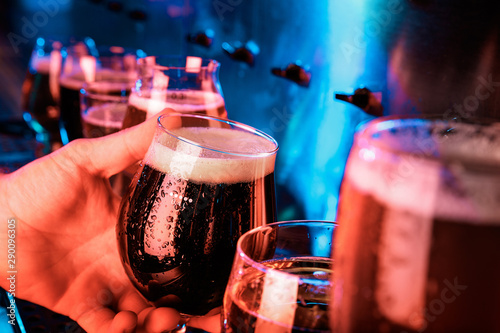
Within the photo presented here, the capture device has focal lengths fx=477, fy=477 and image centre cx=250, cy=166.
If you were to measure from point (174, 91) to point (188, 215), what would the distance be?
0.45 m

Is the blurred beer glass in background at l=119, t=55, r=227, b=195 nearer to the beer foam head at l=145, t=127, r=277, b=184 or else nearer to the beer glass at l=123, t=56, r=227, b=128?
the beer glass at l=123, t=56, r=227, b=128

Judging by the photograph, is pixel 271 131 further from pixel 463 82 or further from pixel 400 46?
pixel 463 82

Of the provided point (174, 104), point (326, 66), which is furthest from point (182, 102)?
point (326, 66)

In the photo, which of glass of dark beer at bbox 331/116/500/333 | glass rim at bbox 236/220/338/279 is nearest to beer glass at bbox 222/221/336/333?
glass rim at bbox 236/220/338/279

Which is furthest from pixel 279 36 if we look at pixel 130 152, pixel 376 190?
pixel 376 190

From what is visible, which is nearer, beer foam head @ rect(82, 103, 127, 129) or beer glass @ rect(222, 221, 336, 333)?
beer glass @ rect(222, 221, 336, 333)

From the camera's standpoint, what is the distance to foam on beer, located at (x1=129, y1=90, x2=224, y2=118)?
0.94m

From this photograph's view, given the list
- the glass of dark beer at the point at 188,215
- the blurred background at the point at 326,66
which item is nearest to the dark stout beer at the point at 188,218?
the glass of dark beer at the point at 188,215

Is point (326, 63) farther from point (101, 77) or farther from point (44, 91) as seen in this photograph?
point (44, 91)

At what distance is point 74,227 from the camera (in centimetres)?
91

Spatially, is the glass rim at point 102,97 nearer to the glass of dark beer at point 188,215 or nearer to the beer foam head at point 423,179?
the glass of dark beer at point 188,215

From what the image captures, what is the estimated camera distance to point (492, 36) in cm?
61

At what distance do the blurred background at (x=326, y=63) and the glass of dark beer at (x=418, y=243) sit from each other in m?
0.38

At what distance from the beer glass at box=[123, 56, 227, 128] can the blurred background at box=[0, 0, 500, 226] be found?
159 mm
